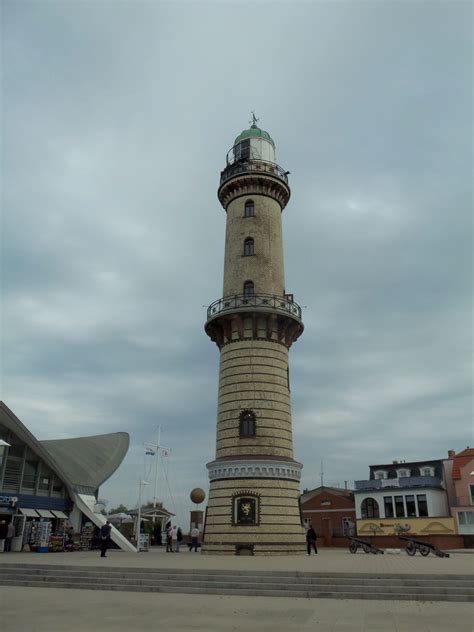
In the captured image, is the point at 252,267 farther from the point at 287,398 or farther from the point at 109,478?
the point at 109,478

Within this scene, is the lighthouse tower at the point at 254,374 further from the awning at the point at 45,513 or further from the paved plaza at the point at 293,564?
the awning at the point at 45,513

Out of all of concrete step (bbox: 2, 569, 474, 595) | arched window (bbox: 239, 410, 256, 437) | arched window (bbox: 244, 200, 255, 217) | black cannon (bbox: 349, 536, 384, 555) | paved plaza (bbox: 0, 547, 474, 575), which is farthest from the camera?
arched window (bbox: 244, 200, 255, 217)

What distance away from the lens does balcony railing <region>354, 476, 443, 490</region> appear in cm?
4392

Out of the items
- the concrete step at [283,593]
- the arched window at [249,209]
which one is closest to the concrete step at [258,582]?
the concrete step at [283,593]

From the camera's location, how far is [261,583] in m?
14.4

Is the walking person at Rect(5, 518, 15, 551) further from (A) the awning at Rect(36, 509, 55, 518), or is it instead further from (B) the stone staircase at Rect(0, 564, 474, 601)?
(B) the stone staircase at Rect(0, 564, 474, 601)

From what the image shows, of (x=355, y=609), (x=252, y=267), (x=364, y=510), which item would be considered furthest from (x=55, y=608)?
(x=364, y=510)

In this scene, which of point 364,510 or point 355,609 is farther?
point 364,510

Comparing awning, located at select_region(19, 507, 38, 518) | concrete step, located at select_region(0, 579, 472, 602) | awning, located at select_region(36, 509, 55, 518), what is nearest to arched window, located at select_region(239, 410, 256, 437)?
concrete step, located at select_region(0, 579, 472, 602)

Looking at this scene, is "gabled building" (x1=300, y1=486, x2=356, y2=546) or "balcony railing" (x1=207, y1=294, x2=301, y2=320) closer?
"balcony railing" (x1=207, y1=294, x2=301, y2=320)

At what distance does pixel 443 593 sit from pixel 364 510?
113 feet

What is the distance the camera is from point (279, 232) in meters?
31.7

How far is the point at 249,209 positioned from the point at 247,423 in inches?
514

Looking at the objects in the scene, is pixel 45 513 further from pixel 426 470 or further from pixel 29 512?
pixel 426 470
